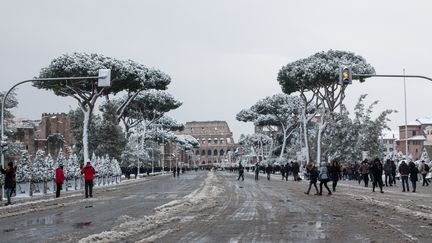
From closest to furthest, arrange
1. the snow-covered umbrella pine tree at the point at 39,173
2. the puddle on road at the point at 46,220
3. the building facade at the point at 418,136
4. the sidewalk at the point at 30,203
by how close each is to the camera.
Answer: the puddle on road at the point at 46,220
the sidewalk at the point at 30,203
the snow-covered umbrella pine tree at the point at 39,173
the building facade at the point at 418,136

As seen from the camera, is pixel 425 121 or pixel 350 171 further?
pixel 425 121

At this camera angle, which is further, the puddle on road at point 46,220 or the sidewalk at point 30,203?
the sidewalk at point 30,203

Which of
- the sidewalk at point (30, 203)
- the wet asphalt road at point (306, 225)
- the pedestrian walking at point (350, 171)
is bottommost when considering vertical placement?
Result: the sidewalk at point (30, 203)

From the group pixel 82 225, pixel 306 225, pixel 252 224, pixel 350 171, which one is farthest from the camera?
pixel 350 171

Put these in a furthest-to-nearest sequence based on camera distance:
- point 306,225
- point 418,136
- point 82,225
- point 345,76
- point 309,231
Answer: point 418,136, point 345,76, point 82,225, point 306,225, point 309,231

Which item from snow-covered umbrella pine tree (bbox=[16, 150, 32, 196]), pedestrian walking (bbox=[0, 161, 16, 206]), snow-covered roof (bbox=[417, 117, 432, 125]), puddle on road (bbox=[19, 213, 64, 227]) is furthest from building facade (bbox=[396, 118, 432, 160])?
puddle on road (bbox=[19, 213, 64, 227])

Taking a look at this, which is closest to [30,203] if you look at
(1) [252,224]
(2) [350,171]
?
(1) [252,224]

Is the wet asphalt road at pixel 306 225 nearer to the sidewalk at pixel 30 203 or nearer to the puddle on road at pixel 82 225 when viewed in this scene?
the puddle on road at pixel 82 225

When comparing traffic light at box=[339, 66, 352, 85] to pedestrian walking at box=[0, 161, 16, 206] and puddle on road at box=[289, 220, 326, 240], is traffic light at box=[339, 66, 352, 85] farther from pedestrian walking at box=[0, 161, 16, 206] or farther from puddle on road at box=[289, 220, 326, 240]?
pedestrian walking at box=[0, 161, 16, 206]

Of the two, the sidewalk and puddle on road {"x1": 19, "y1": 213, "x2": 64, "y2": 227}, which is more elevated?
puddle on road {"x1": 19, "y1": 213, "x2": 64, "y2": 227}

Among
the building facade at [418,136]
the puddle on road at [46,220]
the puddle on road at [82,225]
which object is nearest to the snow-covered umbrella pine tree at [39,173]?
the puddle on road at [46,220]

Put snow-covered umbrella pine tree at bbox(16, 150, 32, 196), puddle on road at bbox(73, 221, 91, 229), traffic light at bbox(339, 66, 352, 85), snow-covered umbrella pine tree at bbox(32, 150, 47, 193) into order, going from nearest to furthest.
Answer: puddle on road at bbox(73, 221, 91, 229), traffic light at bbox(339, 66, 352, 85), snow-covered umbrella pine tree at bbox(16, 150, 32, 196), snow-covered umbrella pine tree at bbox(32, 150, 47, 193)

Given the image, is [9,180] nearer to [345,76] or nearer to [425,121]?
[345,76]

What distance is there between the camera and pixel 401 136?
438 ft
